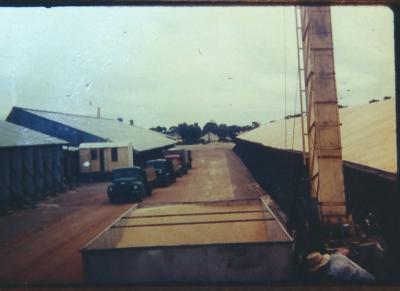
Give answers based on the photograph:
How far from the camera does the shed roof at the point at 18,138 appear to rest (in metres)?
22.1

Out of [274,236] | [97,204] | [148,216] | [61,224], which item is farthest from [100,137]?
[274,236]

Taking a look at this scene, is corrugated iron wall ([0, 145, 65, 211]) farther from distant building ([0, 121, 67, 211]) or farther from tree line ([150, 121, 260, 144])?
tree line ([150, 121, 260, 144])

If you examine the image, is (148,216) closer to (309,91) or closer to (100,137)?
(309,91)

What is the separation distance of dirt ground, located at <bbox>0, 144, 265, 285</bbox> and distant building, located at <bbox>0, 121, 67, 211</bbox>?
1.00m

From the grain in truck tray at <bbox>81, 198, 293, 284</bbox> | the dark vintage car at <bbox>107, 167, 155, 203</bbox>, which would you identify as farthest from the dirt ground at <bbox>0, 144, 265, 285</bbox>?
the grain in truck tray at <bbox>81, 198, 293, 284</bbox>

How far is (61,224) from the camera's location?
17094 mm

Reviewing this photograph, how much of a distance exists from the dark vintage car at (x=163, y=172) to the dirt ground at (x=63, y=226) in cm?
87

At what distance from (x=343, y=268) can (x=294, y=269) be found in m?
2.12

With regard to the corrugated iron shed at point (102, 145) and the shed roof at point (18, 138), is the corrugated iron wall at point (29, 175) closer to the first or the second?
the shed roof at point (18, 138)

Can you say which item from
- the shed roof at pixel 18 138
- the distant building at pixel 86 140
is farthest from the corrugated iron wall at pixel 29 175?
the distant building at pixel 86 140

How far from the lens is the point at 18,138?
23.5m

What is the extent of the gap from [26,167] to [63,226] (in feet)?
28.6

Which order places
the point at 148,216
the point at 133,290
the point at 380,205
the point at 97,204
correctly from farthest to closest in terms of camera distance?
the point at 97,204 → the point at 148,216 → the point at 380,205 → the point at 133,290

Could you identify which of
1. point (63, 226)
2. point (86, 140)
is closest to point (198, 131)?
point (86, 140)
